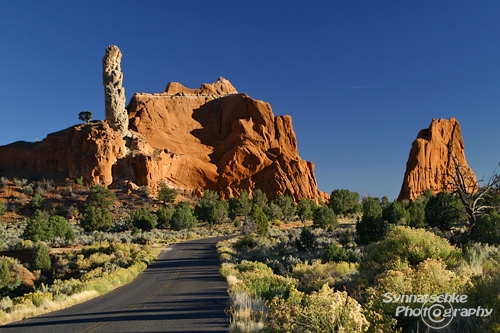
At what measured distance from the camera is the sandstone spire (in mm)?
90562

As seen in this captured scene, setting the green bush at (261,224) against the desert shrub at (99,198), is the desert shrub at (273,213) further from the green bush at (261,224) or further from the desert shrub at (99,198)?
the desert shrub at (99,198)

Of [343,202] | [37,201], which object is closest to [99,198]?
[37,201]

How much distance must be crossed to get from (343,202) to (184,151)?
150 ft

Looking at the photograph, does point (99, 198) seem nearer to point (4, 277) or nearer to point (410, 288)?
point (4, 277)

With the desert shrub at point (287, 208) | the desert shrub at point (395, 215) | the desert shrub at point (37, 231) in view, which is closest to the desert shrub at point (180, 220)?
the desert shrub at point (37, 231)

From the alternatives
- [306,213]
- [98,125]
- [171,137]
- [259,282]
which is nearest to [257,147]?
[171,137]

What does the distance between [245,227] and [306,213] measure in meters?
34.3

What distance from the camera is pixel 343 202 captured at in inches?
3302

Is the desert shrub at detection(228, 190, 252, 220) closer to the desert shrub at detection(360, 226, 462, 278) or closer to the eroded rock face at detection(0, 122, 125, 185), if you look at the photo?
the eroded rock face at detection(0, 122, 125, 185)

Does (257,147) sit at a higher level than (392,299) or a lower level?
higher

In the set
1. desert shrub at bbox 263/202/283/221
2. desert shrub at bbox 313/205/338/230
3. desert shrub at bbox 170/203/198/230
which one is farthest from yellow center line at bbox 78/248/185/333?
desert shrub at bbox 263/202/283/221

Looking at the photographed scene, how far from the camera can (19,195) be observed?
8112cm

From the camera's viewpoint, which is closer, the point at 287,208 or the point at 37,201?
the point at 37,201

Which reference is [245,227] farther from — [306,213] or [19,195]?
[19,195]
